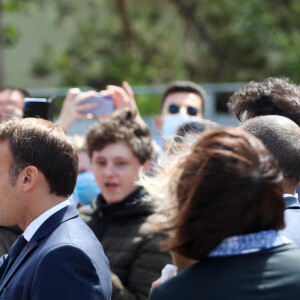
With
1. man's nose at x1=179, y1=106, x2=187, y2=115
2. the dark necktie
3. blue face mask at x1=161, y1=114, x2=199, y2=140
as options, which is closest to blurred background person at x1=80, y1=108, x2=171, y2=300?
the dark necktie

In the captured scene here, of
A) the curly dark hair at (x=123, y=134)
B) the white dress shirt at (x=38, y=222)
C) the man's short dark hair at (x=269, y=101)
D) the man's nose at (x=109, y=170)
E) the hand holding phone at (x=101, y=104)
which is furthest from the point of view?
the hand holding phone at (x=101, y=104)

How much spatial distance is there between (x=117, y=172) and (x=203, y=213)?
2258mm

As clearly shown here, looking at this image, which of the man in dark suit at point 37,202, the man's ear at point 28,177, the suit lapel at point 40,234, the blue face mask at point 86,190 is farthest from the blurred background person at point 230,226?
the blue face mask at point 86,190

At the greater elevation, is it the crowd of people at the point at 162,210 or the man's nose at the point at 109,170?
the crowd of people at the point at 162,210

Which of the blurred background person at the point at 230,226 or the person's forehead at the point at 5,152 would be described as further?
the person's forehead at the point at 5,152

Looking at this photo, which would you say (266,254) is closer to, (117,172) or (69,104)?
(117,172)

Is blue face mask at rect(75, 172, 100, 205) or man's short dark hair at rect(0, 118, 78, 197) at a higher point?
man's short dark hair at rect(0, 118, 78, 197)

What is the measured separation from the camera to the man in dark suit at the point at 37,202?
222 cm

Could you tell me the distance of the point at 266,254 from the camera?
1734 mm

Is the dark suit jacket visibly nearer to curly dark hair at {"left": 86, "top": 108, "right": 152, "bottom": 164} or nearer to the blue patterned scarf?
the blue patterned scarf

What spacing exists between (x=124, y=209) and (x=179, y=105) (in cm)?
201

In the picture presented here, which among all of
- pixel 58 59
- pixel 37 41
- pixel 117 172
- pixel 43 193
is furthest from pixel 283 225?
pixel 37 41

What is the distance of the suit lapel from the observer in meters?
2.27

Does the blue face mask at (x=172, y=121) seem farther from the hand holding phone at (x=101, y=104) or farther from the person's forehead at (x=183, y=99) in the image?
the hand holding phone at (x=101, y=104)
